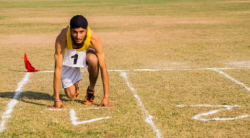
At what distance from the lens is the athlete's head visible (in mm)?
7430

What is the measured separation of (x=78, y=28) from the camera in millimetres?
7445

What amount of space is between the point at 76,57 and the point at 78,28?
3.20 feet

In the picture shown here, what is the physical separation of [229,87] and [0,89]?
4352mm

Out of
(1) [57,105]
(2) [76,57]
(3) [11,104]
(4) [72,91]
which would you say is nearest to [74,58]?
(2) [76,57]

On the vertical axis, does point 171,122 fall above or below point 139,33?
above

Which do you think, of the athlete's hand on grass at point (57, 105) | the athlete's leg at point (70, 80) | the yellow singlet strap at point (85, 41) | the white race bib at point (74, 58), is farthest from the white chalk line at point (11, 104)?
the yellow singlet strap at point (85, 41)

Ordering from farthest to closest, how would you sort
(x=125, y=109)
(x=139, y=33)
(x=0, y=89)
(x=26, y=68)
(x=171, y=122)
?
(x=139, y=33) → (x=26, y=68) → (x=0, y=89) → (x=125, y=109) → (x=171, y=122)

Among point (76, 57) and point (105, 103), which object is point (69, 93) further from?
point (105, 103)

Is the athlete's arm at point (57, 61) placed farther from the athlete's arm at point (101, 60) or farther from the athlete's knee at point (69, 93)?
the athlete's knee at point (69, 93)

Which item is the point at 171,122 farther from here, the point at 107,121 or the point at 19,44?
the point at 19,44

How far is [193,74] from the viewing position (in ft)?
36.8

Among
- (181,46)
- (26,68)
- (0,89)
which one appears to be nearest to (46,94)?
(0,89)

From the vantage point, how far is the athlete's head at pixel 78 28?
24.4 ft

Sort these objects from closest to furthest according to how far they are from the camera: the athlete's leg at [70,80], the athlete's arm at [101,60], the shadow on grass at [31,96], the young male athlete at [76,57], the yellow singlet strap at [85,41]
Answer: the young male athlete at [76,57] < the yellow singlet strap at [85,41] < the athlete's arm at [101,60] < the athlete's leg at [70,80] < the shadow on grass at [31,96]
